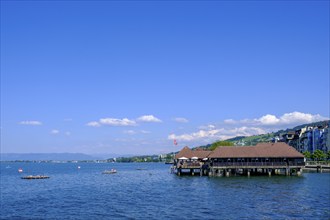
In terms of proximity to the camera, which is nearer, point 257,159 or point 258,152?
point 257,159

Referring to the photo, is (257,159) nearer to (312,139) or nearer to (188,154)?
(188,154)

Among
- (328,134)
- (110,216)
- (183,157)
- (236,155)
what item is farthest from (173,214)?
(328,134)

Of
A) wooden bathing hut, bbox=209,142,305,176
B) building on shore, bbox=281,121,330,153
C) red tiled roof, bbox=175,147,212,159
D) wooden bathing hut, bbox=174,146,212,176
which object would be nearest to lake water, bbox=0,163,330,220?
wooden bathing hut, bbox=209,142,305,176

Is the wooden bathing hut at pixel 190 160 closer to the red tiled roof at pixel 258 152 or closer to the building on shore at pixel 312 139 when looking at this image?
the red tiled roof at pixel 258 152

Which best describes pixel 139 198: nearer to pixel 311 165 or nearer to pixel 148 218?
pixel 148 218

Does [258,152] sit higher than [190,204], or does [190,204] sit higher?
[258,152]

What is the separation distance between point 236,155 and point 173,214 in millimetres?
44585

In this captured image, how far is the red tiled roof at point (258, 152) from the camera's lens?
82.2 metres

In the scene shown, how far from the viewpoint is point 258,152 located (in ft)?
273

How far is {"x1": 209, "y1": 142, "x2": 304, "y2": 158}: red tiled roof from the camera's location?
82250 mm

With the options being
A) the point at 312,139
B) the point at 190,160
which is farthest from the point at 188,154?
the point at 312,139

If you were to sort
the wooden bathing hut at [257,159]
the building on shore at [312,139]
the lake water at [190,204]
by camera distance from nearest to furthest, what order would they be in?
the lake water at [190,204]
the wooden bathing hut at [257,159]
the building on shore at [312,139]

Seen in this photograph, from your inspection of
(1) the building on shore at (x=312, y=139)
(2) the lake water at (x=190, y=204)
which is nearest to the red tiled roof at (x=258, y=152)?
(2) the lake water at (x=190, y=204)

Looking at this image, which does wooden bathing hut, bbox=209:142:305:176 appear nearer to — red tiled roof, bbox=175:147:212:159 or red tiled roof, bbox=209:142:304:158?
red tiled roof, bbox=209:142:304:158
